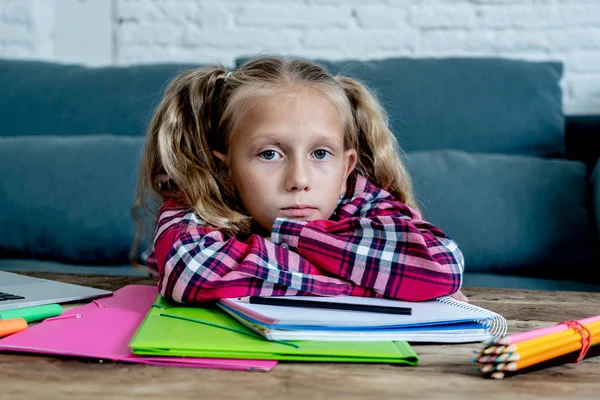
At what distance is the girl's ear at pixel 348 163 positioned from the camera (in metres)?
1.16

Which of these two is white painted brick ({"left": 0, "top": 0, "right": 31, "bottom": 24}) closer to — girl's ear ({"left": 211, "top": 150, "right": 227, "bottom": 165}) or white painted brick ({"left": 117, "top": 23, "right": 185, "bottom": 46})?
white painted brick ({"left": 117, "top": 23, "right": 185, "bottom": 46})

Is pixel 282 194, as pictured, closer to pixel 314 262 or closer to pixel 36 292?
pixel 314 262

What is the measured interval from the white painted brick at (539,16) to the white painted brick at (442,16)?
0.04 meters

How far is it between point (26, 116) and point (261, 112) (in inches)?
41.5

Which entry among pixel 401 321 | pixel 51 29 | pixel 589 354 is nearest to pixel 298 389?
pixel 401 321

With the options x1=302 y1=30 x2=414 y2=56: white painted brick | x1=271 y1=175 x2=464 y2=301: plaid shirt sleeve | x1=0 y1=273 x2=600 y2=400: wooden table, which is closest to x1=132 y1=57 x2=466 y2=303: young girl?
x1=271 y1=175 x2=464 y2=301: plaid shirt sleeve

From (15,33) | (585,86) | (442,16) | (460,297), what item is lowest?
(460,297)

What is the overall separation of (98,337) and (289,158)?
17.1 inches

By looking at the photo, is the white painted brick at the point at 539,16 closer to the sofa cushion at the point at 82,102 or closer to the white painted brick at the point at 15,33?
the sofa cushion at the point at 82,102

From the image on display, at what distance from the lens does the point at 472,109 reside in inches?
68.4

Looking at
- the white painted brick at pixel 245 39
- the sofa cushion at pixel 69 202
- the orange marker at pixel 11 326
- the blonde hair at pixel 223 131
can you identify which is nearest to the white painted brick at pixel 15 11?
the white painted brick at pixel 245 39

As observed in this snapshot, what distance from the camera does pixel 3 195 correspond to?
1.61 meters

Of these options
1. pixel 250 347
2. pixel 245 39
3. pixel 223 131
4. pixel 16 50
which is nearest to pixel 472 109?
pixel 223 131

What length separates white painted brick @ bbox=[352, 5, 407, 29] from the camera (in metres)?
2.33
